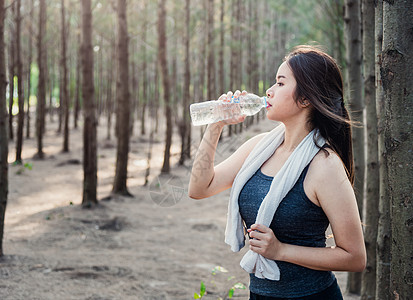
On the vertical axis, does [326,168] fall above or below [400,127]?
below

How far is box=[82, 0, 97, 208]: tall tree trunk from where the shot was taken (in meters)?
8.09

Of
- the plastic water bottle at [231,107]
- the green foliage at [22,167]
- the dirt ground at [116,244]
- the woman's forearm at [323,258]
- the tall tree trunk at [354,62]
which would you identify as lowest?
the dirt ground at [116,244]

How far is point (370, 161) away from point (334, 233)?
7.18 feet

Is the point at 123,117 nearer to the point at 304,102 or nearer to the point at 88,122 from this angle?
the point at 88,122

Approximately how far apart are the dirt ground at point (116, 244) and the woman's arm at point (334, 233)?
0.57 meters

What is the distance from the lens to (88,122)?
8078 millimetres

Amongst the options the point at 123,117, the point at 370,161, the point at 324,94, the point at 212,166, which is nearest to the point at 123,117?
the point at 123,117

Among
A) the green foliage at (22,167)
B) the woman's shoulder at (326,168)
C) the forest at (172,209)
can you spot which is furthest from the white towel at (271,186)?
the green foliage at (22,167)

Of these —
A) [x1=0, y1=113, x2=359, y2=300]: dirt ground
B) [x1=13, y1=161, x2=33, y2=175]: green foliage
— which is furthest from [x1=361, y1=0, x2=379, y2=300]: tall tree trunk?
[x1=13, y1=161, x2=33, y2=175]: green foliage

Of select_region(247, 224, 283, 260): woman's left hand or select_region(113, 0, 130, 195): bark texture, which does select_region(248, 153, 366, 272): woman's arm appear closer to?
select_region(247, 224, 283, 260): woman's left hand

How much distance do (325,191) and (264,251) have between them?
1.04 ft

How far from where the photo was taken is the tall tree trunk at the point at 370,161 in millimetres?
3361

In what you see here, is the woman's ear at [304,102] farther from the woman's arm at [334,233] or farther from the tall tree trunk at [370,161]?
the tall tree trunk at [370,161]

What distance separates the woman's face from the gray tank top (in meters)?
0.24
